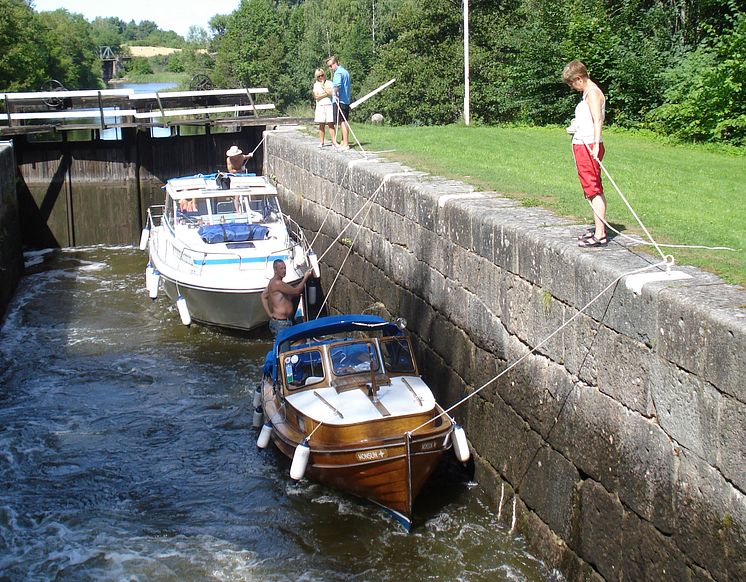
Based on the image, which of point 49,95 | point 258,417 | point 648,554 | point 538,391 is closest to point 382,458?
point 538,391

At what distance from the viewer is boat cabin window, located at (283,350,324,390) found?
8734mm

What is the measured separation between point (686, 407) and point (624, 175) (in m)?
7.30

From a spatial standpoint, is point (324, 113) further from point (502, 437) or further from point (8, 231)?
point (502, 437)

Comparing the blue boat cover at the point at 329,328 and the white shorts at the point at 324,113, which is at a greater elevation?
the white shorts at the point at 324,113

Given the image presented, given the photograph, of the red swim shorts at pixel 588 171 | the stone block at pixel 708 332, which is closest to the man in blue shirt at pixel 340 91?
the red swim shorts at pixel 588 171

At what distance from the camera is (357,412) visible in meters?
7.94

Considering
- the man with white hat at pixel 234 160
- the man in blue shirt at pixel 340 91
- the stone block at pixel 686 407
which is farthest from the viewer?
the man with white hat at pixel 234 160

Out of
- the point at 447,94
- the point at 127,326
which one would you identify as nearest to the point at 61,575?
the point at 127,326

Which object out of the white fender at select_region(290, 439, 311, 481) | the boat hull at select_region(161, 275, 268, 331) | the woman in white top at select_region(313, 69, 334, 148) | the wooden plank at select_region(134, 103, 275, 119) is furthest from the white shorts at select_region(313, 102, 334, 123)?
the white fender at select_region(290, 439, 311, 481)

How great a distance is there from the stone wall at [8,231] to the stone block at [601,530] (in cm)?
1091

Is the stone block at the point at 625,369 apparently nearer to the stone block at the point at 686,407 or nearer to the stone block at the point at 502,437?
the stone block at the point at 686,407

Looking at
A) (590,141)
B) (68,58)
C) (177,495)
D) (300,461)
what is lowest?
(177,495)

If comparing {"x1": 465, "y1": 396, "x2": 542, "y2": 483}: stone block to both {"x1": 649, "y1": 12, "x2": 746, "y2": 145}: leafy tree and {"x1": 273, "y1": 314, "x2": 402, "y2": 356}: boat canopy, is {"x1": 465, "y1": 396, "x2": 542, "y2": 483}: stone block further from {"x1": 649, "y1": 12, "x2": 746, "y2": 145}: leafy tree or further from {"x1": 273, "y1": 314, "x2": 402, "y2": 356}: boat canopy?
{"x1": 649, "y1": 12, "x2": 746, "y2": 145}: leafy tree

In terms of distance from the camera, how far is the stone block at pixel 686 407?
16.5ft
